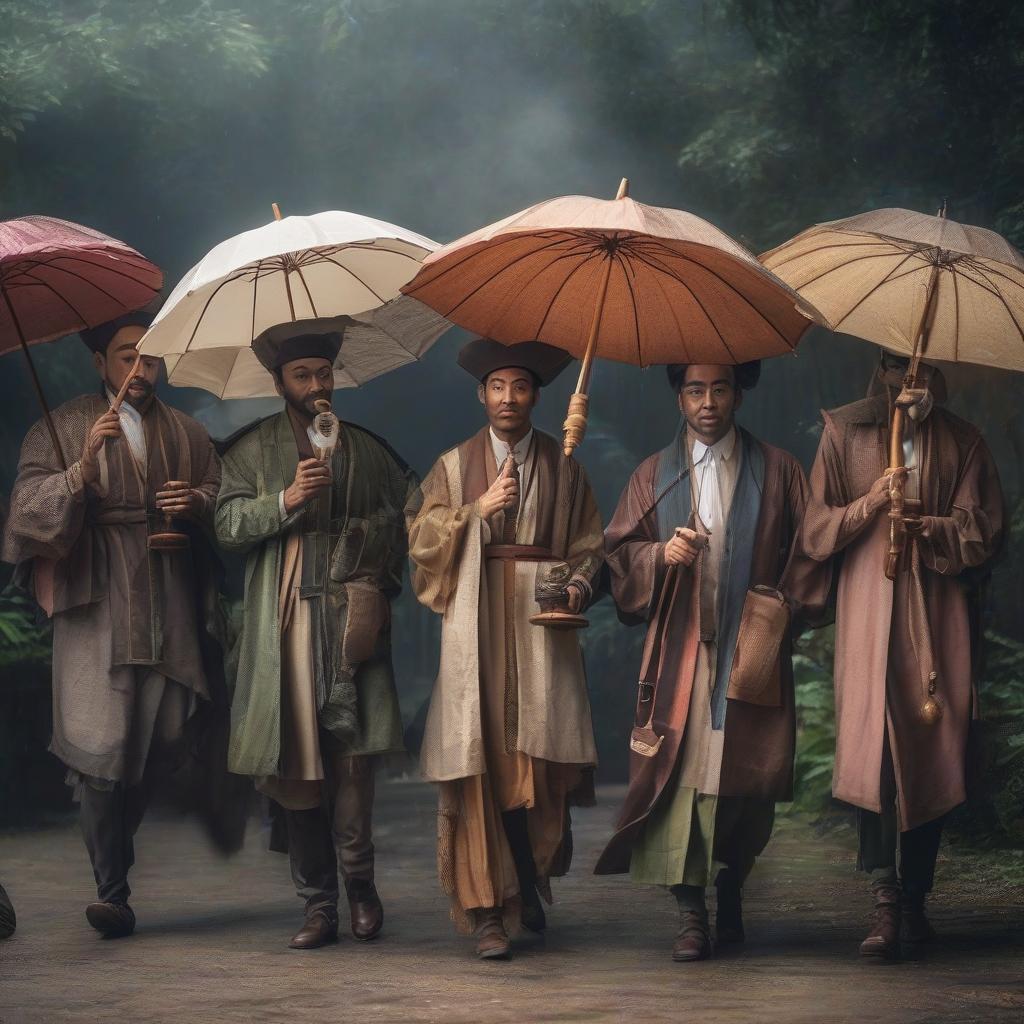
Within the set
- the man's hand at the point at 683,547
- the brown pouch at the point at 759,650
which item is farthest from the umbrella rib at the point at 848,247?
the brown pouch at the point at 759,650

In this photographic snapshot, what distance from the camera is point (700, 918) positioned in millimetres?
5387

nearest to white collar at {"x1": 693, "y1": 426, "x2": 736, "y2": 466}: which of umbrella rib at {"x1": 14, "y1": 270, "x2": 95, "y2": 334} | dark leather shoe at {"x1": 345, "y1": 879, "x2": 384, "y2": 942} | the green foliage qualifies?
dark leather shoe at {"x1": 345, "y1": 879, "x2": 384, "y2": 942}

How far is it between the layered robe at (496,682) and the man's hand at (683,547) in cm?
32

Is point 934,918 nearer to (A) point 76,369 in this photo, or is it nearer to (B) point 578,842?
(B) point 578,842

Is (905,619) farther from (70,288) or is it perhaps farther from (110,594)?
(70,288)

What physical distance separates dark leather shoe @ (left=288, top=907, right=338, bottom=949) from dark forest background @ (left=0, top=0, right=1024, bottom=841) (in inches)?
177

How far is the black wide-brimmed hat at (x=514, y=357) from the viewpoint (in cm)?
553

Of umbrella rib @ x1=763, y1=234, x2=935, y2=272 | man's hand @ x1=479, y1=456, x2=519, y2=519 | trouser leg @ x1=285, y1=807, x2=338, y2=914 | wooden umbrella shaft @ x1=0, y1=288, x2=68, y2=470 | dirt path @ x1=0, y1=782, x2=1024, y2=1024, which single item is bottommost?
dirt path @ x1=0, y1=782, x2=1024, y2=1024

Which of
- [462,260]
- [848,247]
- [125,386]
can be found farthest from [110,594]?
[848,247]

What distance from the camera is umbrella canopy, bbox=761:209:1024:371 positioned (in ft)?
17.4

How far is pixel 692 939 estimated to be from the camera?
17.5ft

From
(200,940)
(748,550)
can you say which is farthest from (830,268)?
(200,940)

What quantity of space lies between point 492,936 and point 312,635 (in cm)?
117

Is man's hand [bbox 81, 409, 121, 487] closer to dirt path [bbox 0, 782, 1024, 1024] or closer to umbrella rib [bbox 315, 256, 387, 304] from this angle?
umbrella rib [bbox 315, 256, 387, 304]
